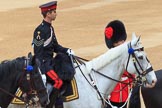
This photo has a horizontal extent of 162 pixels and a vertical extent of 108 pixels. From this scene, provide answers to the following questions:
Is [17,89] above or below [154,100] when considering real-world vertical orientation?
above

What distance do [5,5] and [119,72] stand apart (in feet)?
65.6

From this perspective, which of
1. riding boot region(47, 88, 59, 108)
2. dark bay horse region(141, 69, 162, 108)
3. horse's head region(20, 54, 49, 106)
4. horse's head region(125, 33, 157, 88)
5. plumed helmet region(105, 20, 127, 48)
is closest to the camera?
horse's head region(20, 54, 49, 106)

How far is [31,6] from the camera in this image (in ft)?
86.3

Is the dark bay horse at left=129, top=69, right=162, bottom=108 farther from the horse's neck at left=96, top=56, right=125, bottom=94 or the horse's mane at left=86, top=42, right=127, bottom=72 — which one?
the horse's mane at left=86, top=42, right=127, bottom=72

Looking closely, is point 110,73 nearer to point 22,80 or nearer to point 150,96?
point 150,96

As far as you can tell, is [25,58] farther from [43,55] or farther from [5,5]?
[5,5]

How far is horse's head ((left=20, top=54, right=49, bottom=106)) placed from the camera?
652 cm

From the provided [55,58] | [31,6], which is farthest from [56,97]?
[31,6]

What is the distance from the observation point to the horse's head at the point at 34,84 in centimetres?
652

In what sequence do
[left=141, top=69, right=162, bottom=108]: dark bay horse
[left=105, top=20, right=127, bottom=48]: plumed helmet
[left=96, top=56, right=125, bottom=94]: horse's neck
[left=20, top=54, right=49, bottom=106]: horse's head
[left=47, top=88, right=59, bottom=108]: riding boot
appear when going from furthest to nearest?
[left=105, top=20, right=127, bottom=48]: plumed helmet, [left=141, top=69, right=162, bottom=108]: dark bay horse, [left=96, top=56, right=125, bottom=94]: horse's neck, [left=47, top=88, right=59, bottom=108]: riding boot, [left=20, top=54, right=49, bottom=106]: horse's head

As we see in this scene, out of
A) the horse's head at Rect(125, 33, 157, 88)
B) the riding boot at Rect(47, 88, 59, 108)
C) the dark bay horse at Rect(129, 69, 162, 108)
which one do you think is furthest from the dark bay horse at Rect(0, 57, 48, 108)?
the dark bay horse at Rect(129, 69, 162, 108)

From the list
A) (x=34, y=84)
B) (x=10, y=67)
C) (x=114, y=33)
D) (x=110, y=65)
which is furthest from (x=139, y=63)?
(x=10, y=67)

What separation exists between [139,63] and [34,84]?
5.44 ft

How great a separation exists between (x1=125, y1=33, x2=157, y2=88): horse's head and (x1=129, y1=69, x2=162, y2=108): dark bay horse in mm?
695
